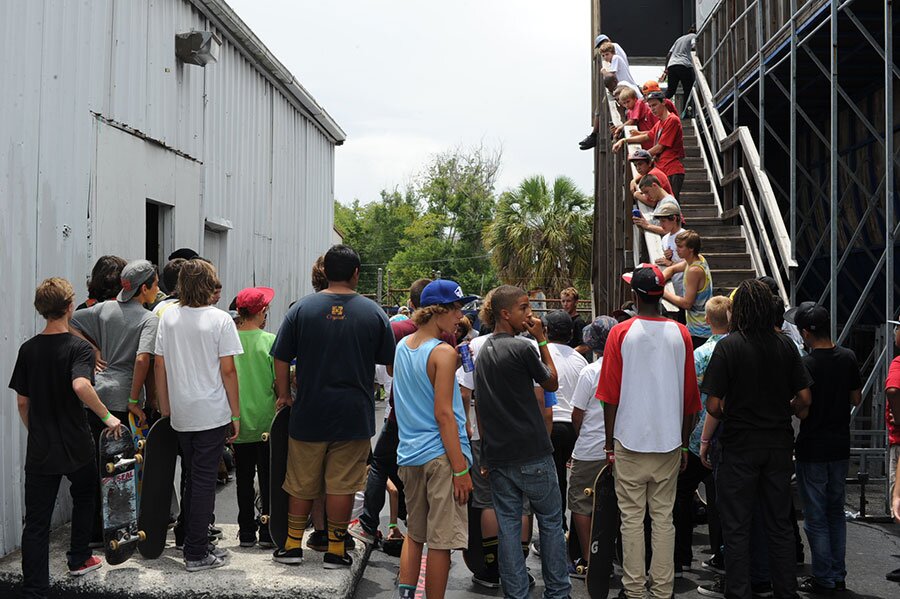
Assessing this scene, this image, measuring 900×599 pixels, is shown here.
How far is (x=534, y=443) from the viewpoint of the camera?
477 centimetres

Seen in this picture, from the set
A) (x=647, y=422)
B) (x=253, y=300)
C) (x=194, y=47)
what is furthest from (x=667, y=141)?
(x=253, y=300)

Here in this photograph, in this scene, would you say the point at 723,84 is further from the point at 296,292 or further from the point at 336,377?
the point at 336,377

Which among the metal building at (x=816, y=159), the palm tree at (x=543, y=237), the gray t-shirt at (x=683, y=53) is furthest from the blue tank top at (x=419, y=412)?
the palm tree at (x=543, y=237)

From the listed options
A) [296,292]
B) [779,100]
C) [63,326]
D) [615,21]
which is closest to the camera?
[63,326]

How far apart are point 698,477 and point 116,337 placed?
3976mm

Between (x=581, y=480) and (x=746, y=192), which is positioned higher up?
(x=746, y=192)

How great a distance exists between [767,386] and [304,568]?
3.06m

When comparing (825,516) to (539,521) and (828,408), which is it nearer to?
(828,408)

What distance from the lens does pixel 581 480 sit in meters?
5.65

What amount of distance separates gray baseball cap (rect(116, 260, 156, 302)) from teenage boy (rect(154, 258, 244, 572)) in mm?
403

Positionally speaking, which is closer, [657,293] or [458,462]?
[458,462]

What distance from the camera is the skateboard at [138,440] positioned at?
18.2ft

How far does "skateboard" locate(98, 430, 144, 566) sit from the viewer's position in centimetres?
525

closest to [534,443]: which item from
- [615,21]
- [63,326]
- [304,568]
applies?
[304,568]
